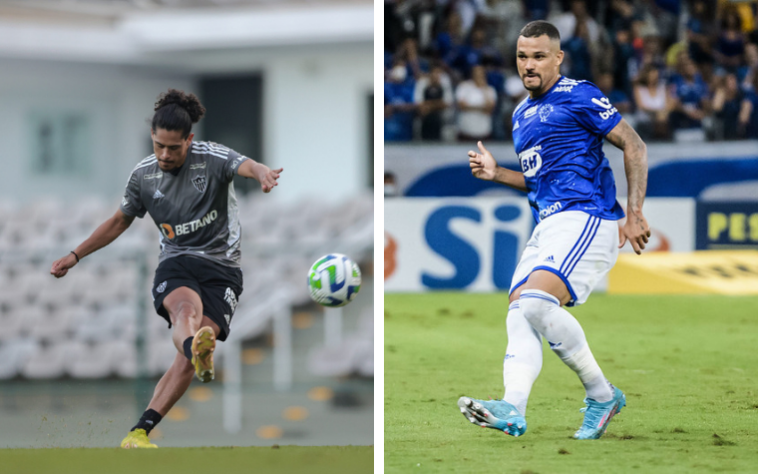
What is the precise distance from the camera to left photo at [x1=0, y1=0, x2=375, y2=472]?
5.60 metres

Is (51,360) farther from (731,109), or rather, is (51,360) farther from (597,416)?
(731,109)

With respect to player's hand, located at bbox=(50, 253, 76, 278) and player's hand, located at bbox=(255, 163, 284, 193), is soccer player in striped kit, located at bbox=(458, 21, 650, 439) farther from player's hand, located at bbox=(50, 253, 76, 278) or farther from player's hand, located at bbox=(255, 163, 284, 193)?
player's hand, located at bbox=(50, 253, 76, 278)

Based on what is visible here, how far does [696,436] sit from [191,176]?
10.3 feet

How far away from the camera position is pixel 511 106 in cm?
1432

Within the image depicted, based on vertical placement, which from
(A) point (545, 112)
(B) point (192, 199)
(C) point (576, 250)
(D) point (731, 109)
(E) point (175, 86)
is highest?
(E) point (175, 86)

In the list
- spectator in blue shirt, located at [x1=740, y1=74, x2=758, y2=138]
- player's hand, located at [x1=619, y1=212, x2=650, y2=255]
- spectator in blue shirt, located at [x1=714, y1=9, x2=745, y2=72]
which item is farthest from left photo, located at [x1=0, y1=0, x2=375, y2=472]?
spectator in blue shirt, located at [x1=714, y1=9, x2=745, y2=72]

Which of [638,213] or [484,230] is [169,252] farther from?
[484,230]

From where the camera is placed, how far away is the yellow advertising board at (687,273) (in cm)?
1190

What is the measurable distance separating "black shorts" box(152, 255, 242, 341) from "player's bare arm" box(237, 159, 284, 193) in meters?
0.63

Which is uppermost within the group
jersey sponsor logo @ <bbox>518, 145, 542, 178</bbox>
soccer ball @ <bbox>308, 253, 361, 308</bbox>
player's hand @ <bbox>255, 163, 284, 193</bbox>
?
jersey sponsor logo @ <bbox>518, 145, 542, 178</bbox>

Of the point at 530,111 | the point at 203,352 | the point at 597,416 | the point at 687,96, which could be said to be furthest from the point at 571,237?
the point at 687,96

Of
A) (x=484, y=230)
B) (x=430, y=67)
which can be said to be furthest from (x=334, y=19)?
(x=484, y=230)

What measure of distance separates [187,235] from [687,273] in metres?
8.19

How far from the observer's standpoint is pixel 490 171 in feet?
16.8
